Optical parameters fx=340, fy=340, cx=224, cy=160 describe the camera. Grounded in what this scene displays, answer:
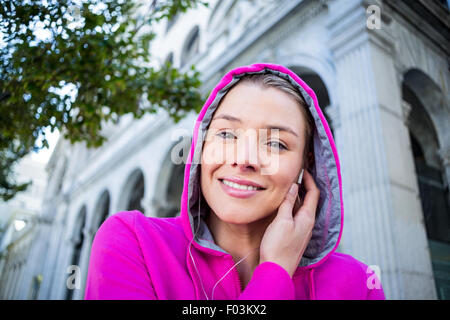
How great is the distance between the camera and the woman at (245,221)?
3.73 ft

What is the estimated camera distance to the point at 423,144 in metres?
8.28

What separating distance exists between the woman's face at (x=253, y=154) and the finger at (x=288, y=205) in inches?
0.8

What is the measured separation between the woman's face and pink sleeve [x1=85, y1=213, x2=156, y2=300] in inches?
13.6

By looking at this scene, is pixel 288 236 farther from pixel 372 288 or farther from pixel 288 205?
pixel 372 288

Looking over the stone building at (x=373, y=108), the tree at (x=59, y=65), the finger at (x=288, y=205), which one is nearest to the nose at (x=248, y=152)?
the finger at (x=288, y=205)

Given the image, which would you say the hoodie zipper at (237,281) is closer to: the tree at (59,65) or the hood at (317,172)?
the hood at (317,172)

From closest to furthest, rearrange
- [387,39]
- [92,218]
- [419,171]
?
[387,39], [419,171], [92,218]

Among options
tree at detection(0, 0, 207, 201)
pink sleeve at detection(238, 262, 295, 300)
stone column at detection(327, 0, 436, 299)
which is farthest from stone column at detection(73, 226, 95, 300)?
pink sleeve at detection(238, 262, 295, 300)

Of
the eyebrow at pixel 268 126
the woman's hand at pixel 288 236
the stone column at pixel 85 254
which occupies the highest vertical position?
the stone column at pixel 85 254

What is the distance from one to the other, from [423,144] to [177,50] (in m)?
9.45

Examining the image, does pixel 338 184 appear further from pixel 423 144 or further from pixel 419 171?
pixel 423 144

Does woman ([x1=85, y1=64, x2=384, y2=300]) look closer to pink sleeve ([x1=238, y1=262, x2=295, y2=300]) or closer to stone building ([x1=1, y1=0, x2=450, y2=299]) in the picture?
pink sleeve ([x1=238, y1=262, x2=295, y2=300])

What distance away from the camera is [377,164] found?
4.48 metres
